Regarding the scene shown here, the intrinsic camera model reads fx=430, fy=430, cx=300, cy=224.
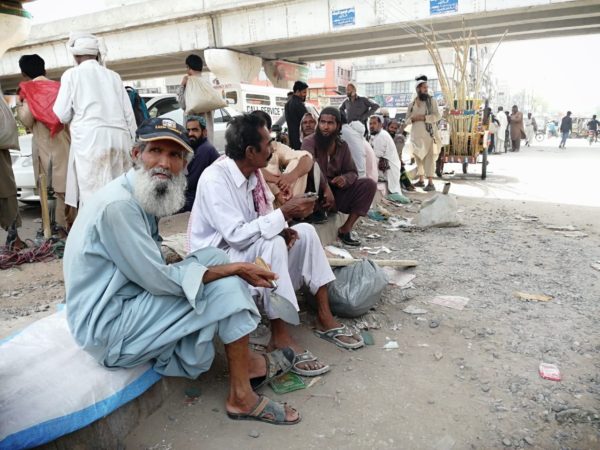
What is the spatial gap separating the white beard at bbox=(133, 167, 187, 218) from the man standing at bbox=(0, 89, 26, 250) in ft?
8.80

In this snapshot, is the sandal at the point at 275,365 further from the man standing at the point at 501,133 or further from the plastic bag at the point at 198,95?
the man standing at the point at 501,133

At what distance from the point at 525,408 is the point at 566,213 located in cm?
479

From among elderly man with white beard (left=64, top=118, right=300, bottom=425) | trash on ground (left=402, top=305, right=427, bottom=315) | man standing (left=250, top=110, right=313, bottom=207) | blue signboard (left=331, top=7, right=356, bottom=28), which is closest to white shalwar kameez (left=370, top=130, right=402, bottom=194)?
man standing (left=250, top=110, right=313, bottom=207)

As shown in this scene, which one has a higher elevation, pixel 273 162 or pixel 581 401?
pixel 273 162

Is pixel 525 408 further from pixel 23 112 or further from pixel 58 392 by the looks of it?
pixel 23 112

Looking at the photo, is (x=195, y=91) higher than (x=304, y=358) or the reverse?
higher

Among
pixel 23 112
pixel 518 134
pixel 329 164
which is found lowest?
pixel 518 134

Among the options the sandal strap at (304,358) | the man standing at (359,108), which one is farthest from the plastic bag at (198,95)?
the sandal strap at (304,358)

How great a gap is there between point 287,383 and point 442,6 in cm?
1135

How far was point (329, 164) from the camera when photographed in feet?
14.8

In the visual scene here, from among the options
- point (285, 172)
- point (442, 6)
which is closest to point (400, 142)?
point (442, 6)

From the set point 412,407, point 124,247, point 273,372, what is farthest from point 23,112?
point 412,407

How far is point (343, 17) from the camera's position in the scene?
40.3ft

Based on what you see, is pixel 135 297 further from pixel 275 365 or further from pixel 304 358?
pixel 304 358
